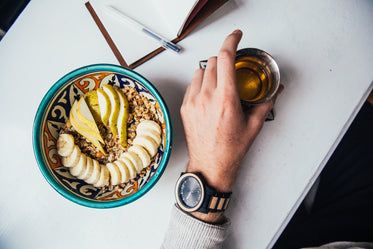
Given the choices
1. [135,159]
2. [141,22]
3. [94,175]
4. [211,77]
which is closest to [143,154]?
[135,159]

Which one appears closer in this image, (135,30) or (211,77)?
(211,77)

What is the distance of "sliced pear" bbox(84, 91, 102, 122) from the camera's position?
539 mm

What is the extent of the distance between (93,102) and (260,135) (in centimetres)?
45

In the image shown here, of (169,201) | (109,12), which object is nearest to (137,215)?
(169,201)

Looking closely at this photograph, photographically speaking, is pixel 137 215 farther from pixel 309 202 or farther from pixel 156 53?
pixel 309 202

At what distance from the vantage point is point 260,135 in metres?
0.57

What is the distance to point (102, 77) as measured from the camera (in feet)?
1.74

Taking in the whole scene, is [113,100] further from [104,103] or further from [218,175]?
[218,175]

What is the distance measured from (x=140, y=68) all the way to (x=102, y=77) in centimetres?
11

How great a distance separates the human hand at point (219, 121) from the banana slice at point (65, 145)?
0.95 ft

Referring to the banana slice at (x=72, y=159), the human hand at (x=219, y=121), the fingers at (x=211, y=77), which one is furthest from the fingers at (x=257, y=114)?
the banana slice at (x=72, y=159)

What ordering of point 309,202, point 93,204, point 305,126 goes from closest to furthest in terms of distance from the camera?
point 93,204 → point 305,126 → point 309,202

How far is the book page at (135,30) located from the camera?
59cm

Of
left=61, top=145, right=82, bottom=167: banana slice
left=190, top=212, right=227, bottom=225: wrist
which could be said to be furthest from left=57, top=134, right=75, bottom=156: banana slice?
left=190, top=212, right=227, bottom=225: wrist
